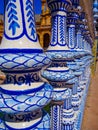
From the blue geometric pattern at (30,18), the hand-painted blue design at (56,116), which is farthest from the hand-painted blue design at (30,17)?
the hand-painted blue design at (56,116)

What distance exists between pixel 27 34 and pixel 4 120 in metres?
0.26

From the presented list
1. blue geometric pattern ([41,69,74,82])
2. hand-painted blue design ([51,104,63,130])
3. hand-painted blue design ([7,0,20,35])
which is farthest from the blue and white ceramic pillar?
hand-painted blue design ([51,104,63,130])

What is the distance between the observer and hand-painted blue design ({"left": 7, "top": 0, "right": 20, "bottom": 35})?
692mm

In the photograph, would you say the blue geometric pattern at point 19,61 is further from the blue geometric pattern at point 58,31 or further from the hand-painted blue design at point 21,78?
the blue geometric pattern at point 58,31

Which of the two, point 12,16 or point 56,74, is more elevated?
point 12,16

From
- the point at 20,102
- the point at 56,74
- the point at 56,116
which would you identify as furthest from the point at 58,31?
the point at 20,102

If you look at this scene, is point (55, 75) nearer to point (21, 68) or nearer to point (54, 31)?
point (54, 31)

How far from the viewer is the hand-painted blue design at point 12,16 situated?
2.27 ft

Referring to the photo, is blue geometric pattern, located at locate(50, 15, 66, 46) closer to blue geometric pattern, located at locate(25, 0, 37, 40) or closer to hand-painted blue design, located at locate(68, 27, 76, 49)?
blue geometric pattern, located at locate(25, 0, 37, 40)

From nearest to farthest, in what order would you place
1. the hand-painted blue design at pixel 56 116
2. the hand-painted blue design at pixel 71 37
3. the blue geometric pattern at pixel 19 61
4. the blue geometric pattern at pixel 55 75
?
the blue geometric pattern at pixel 19 61, the blue geometric pattern at pixel 55 75, the hand-painted blue design at pixel 56 116, the hand-painted blue design at pixel 71 37

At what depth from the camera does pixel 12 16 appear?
0.70 m

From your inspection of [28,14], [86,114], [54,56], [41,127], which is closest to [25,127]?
[41,127]

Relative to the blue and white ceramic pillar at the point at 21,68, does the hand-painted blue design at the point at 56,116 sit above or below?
below

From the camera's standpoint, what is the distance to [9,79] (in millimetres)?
698
